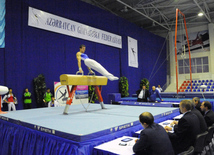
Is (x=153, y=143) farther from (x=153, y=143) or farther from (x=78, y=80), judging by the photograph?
(x=78, y=80)

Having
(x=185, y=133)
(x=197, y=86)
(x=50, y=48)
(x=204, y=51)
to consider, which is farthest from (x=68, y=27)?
(x=204, y=51)

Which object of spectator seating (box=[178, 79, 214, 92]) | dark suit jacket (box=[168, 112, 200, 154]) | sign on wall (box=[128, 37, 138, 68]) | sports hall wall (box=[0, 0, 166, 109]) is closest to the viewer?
dark suit jacket (box=[168, 112, 200, 154])

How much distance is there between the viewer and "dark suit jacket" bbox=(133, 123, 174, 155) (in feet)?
5.47

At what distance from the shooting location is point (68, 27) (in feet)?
29.1

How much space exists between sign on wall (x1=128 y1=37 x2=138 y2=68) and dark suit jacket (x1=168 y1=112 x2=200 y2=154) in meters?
11.1

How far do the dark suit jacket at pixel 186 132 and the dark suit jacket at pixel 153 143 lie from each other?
563 mm

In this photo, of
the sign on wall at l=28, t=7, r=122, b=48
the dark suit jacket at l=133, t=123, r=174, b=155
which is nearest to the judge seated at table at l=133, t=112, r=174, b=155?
the dark suit jacket at l=133, t=123, r=174, b=155

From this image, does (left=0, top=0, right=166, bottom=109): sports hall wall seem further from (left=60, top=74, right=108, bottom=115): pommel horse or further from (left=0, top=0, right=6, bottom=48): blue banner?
(left=60, top=74, right=108, bottom=115): pommel horse

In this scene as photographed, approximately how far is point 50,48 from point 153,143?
300 inches

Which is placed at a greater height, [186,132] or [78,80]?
[78,80]

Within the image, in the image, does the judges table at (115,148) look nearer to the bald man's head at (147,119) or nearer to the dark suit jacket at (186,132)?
→ the bald man's head at (147,119)

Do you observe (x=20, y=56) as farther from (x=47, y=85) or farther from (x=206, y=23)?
(x=206, y=23)

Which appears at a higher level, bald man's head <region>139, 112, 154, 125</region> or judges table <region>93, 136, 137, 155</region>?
bald man's head <region>139, 112, 154, 125</region>

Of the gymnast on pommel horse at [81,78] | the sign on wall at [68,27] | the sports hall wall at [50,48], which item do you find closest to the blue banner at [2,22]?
the sports hall wall at [50,48]
